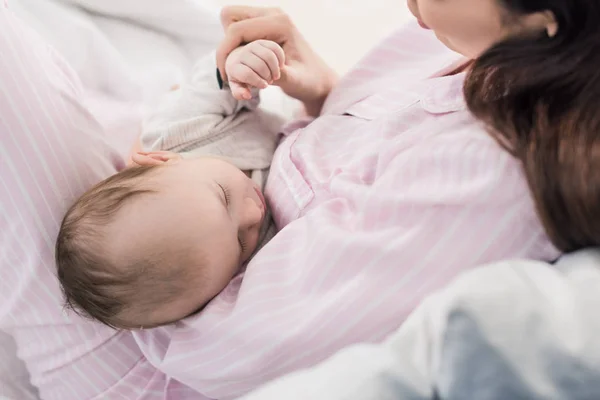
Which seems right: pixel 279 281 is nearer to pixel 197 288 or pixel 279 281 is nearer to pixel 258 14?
pixel 197 288

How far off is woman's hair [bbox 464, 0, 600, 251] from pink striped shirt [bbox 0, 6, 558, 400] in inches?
1.3

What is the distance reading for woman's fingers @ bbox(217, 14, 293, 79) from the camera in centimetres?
87

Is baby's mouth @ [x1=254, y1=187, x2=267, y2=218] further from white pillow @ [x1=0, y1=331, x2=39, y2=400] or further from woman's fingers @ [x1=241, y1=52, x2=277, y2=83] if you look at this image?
white pillow @ [x1=0, y1=331, x2=39, y2=400]

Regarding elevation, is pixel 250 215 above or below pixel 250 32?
below

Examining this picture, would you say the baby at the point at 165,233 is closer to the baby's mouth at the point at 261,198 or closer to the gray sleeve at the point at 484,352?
the baby's mouth at the point at 261,198

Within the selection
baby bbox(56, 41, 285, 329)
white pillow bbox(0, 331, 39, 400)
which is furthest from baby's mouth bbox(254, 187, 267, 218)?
white pillow bbox(0, 331, 39, 400)

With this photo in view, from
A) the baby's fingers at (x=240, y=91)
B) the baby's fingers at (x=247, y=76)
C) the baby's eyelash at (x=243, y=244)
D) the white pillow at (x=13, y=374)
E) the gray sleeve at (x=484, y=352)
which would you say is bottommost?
the white pillow at (x=13, y=374)

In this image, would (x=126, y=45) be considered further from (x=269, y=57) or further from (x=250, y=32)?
(x=269, y=57)

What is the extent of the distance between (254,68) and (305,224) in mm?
250

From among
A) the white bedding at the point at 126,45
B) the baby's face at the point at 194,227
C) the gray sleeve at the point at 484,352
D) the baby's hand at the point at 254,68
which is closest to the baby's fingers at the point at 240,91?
the baby's hand at the point at 254,68

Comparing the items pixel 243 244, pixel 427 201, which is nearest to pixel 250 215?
pixel 243 244

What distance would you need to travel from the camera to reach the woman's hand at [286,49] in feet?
2.90

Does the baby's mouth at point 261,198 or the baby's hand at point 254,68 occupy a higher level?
the baby's hand at point 254,68

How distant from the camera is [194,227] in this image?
70 cm
